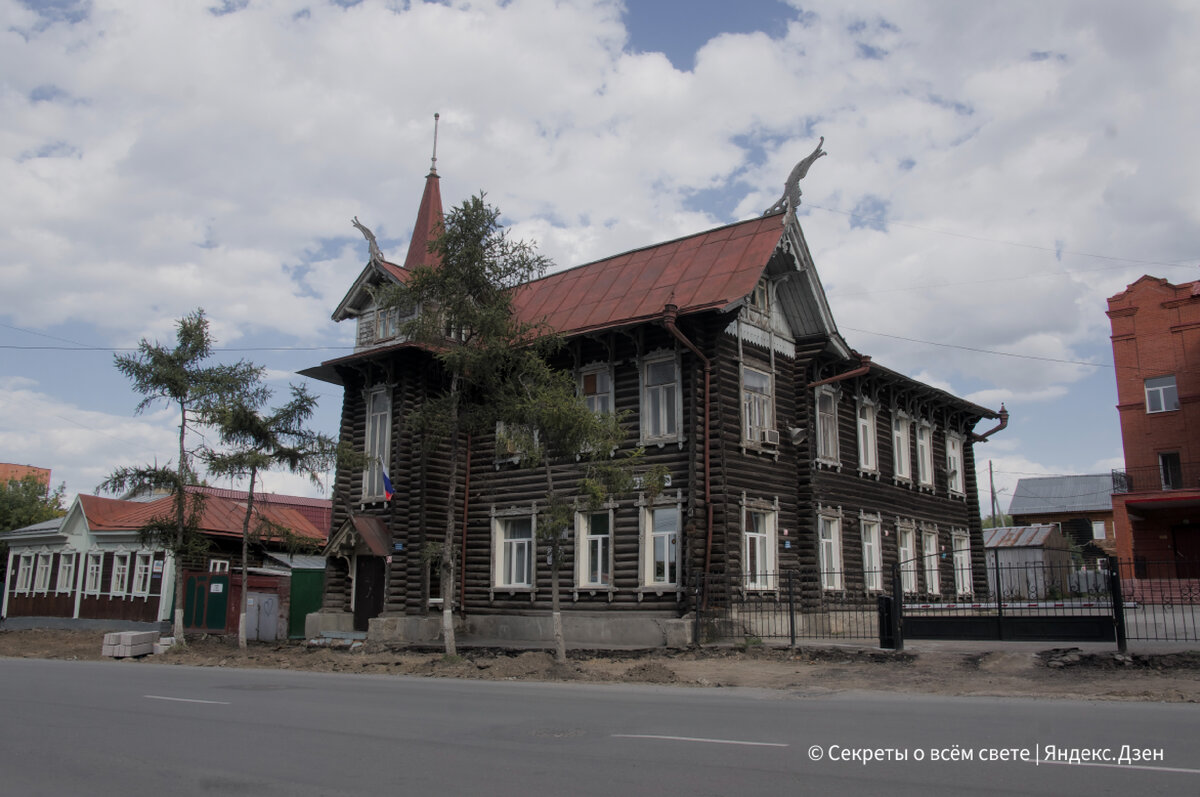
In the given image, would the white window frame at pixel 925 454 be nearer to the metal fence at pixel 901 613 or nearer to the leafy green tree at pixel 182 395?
the metal fence at pixel 901 613

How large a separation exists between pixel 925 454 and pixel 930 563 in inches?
142

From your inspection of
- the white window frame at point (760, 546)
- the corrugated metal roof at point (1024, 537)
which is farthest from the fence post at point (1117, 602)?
the corrugated metal roof at point (1024, 537)

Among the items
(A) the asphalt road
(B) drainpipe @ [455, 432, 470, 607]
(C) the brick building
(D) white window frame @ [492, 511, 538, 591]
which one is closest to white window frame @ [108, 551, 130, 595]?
(B) drainpipe @ [455, 432, 470, 607]

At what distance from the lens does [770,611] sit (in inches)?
835

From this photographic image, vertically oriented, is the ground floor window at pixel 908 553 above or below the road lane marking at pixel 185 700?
above

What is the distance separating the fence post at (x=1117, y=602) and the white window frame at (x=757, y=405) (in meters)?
8.74

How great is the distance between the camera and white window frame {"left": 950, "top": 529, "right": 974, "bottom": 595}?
105 feet

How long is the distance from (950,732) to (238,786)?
595 cm

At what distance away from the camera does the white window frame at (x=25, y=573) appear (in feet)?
132

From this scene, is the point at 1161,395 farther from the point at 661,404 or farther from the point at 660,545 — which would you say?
the point at 660,545

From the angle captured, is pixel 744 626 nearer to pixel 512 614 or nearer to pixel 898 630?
pixel 898 630

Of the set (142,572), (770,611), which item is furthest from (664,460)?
(142,572)

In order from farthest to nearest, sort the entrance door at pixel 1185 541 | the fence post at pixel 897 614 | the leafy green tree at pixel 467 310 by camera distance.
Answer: the entrance door at pixel 1185 541
the leafy green tree at pixel 467 310
the fence post at pixel 897 614

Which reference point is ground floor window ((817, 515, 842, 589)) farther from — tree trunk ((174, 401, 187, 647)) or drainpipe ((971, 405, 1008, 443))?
tree trunk ((174, 401, 187, 647))
